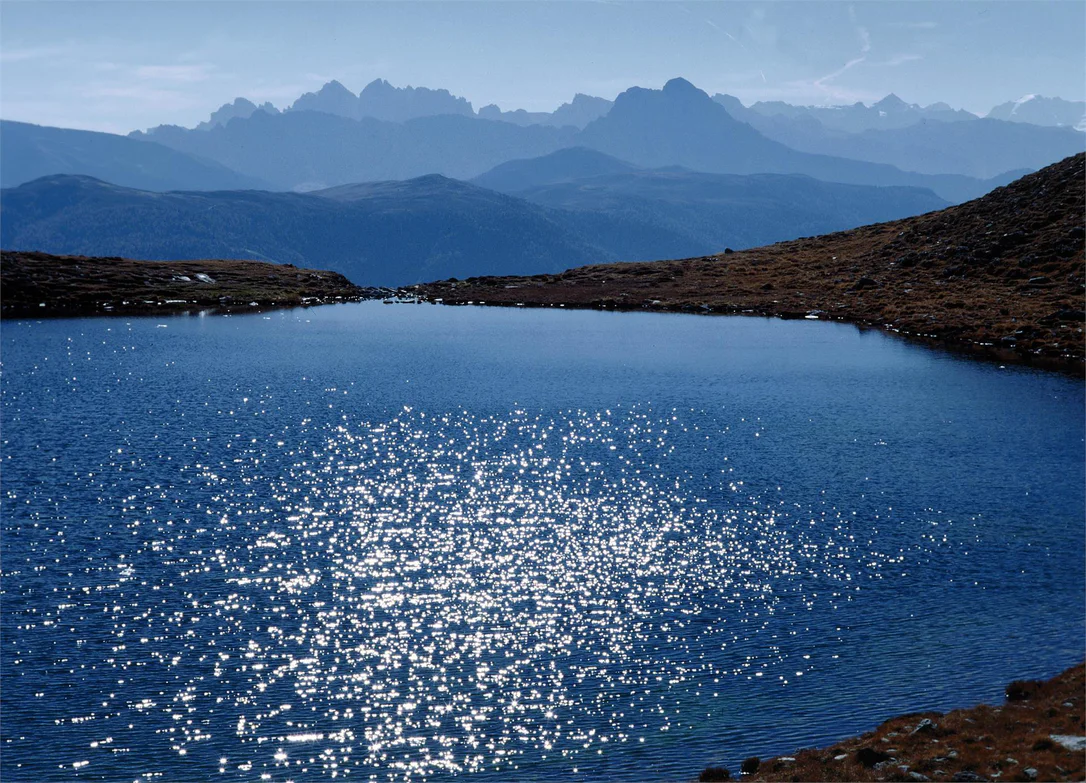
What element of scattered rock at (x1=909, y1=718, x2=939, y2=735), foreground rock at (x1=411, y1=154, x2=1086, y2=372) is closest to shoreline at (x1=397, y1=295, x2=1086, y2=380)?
foreground rock at (x1=411, y1=154, x2=1086, y2=372)

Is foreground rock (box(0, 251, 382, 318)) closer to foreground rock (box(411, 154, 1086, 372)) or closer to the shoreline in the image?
the shoreline

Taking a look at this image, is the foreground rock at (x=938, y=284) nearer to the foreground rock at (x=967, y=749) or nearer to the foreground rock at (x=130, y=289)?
the foreground rock at (x=130, y=289)

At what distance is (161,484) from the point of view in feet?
193

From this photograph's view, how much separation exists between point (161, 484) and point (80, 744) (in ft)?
100

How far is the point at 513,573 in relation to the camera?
147 feet

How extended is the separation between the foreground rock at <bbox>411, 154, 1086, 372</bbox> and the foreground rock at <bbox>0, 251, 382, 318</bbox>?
28664 mm

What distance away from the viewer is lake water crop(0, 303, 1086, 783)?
31.5m

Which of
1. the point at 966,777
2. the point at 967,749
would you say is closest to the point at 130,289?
the point at 967,749

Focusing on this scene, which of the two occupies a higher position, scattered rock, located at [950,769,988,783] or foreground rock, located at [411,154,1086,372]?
foreground rock, located at [411,154,1086,372]

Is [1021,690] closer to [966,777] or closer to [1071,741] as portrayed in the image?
[1071,741]

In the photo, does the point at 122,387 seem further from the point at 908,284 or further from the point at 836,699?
the point at 908,284

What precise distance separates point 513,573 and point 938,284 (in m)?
133

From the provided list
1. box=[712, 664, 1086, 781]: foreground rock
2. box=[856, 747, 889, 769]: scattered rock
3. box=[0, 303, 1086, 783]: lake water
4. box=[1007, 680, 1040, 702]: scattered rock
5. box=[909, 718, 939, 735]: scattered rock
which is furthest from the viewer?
box=[1007, 680, 1040, 702]: scattered rock

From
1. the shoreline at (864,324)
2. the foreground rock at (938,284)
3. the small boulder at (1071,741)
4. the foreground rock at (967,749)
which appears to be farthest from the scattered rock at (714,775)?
the foreground rock at (938,284)
